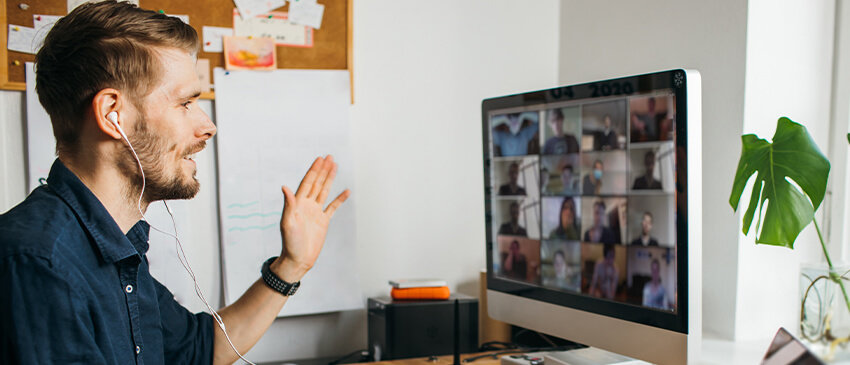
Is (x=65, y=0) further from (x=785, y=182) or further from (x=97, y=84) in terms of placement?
(x=785, y=182)

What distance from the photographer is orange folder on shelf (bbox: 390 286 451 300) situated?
1.92 metres

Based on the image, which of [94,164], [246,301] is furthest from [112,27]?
[246,301]

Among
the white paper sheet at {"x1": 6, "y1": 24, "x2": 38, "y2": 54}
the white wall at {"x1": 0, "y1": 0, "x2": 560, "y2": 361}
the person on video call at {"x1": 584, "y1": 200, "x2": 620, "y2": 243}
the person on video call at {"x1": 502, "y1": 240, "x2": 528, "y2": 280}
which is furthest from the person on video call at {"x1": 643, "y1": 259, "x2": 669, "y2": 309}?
the white paper sheet at {"x1": 6, "y1": 24, "x2": 38, "y2": 54}

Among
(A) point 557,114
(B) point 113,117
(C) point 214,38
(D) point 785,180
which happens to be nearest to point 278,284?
(B) point 113,117

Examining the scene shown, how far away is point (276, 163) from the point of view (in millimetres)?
2000

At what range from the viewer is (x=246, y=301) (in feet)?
4.63

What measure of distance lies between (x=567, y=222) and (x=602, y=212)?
3.8 inches

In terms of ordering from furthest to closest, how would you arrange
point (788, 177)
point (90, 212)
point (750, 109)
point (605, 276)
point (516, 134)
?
1. point (750, 109)
2. point (516, 134)
3. point (605, 276)
4. point (788, 177)
5. point (90, 212)

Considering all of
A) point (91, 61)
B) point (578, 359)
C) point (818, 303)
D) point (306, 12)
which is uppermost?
point (306, 12)

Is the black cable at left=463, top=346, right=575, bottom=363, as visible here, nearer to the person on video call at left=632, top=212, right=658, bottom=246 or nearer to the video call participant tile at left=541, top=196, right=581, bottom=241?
the video call participant tile at left=541, top=196, right=581, bottom=241

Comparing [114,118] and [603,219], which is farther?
[603,219]

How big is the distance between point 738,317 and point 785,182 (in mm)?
618

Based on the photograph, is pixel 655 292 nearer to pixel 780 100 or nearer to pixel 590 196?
pixel 590 196

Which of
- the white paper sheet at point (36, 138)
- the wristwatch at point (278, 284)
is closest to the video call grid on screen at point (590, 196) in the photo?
the wristwatch at point (278, 284)
